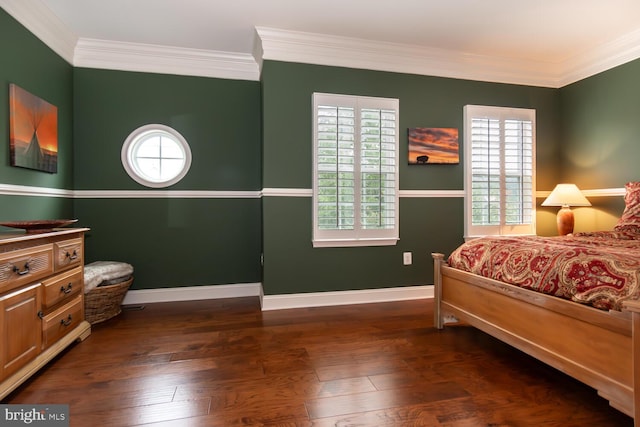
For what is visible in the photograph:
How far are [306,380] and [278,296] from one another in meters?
1.34

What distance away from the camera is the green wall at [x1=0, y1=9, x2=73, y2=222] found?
7.52ft

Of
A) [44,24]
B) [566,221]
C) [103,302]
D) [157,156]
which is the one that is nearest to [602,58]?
[566,221]

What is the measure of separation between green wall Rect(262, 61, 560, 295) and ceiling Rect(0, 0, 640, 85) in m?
0.32

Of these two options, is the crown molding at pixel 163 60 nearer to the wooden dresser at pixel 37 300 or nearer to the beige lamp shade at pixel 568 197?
the wooden dresser at pixel 37 300

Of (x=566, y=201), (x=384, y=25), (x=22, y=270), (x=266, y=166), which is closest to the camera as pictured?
(x=22, y=270)

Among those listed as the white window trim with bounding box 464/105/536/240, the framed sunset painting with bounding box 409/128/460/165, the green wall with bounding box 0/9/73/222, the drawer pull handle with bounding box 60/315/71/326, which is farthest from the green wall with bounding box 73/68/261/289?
the white window trim with bounding box 464/105/536/240

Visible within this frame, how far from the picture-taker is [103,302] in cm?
272

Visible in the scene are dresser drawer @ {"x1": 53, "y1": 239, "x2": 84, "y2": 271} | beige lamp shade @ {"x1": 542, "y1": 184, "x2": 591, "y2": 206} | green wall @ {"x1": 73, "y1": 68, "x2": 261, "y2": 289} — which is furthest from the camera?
beige lamp shade @ {"x1": 542, "y1": 184, "x2": 591, "y2": 206}

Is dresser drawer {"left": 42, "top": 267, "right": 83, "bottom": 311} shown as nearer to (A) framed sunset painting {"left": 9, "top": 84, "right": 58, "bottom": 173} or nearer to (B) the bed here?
(A) framed sunset painting {"left": 9, "top": 84, "right": 58, "bottom": 173}

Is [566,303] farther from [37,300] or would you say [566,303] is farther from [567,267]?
[37,300]

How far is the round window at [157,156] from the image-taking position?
10.9 ft

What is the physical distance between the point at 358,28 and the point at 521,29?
60.3 inches

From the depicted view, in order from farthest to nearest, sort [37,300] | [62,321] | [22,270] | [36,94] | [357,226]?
[357,226]
[36,94]
[62,321]
[37,300]
[22,270]

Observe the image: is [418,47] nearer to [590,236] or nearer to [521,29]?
[521,29]
